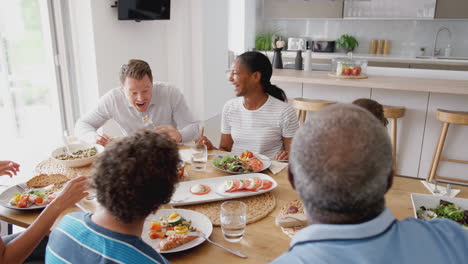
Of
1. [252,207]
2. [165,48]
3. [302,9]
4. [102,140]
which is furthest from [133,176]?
[302,9]

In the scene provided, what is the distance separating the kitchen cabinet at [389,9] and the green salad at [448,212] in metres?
4.92

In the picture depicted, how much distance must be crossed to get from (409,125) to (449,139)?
13.5 inches

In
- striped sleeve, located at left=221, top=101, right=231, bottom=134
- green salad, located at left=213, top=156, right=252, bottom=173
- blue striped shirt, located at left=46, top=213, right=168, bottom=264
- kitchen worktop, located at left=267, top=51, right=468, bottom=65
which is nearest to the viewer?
blue striped shirt, located at left=46, top=213, right=168, bottom=264

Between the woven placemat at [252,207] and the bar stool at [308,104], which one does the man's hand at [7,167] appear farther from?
the bar stool at [308,104]

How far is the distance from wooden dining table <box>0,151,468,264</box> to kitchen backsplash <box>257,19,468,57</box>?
494 centimetres

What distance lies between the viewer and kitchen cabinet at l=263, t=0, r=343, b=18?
5875mm

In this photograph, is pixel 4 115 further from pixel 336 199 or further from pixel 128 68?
pixel 336 199

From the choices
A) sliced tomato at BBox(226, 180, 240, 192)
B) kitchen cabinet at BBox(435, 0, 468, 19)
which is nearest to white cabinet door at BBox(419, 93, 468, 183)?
sliced tomato at BBox(226, 180, 240, 192)

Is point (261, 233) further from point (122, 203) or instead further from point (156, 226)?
point (122, 203)

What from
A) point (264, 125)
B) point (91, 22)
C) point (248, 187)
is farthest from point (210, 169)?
point (91, 22)

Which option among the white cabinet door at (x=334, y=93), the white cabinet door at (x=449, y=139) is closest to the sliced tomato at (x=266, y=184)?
the white cabinet door at (x=334, y=93)

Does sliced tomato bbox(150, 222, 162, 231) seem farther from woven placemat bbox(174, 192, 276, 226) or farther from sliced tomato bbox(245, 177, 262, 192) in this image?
sliced tomato bbox(245, 177, 262, 192)

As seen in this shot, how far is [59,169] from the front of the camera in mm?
1824

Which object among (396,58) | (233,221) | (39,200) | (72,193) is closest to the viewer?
(233,221)
